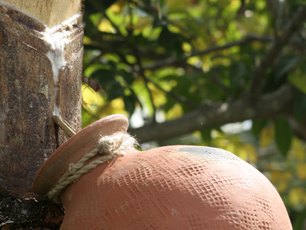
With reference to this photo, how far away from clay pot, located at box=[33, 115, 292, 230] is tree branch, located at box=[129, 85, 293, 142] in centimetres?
163

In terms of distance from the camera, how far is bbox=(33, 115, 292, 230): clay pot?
2.41ft

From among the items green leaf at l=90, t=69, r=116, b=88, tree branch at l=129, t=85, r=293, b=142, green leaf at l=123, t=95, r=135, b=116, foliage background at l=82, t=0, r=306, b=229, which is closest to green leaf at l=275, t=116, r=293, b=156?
foliage background at l=82, t=0, r=306, b=229

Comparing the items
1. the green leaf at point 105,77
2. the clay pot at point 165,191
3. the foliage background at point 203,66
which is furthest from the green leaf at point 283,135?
the clay pot at point 165,191

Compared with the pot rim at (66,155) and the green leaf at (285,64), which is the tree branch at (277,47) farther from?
the pot rim at (66,155)

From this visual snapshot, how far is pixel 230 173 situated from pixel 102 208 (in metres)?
0.25

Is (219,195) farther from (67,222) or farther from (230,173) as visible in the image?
(67,222)

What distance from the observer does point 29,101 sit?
908mm

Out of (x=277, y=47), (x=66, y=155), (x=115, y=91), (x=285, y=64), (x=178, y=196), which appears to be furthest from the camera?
(x=285, y=64)

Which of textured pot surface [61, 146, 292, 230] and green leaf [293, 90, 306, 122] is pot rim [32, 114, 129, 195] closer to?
textured pot surface [61, 146, 292, 230]

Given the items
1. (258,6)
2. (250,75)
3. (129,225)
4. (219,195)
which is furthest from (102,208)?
(258,6)

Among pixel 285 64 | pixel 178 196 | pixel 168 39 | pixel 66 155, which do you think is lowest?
pixel 178 196

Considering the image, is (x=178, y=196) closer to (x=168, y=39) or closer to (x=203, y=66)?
(x=168, y=39)

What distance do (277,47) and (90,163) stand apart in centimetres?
185

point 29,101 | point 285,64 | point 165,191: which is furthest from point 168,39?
point 165,191
